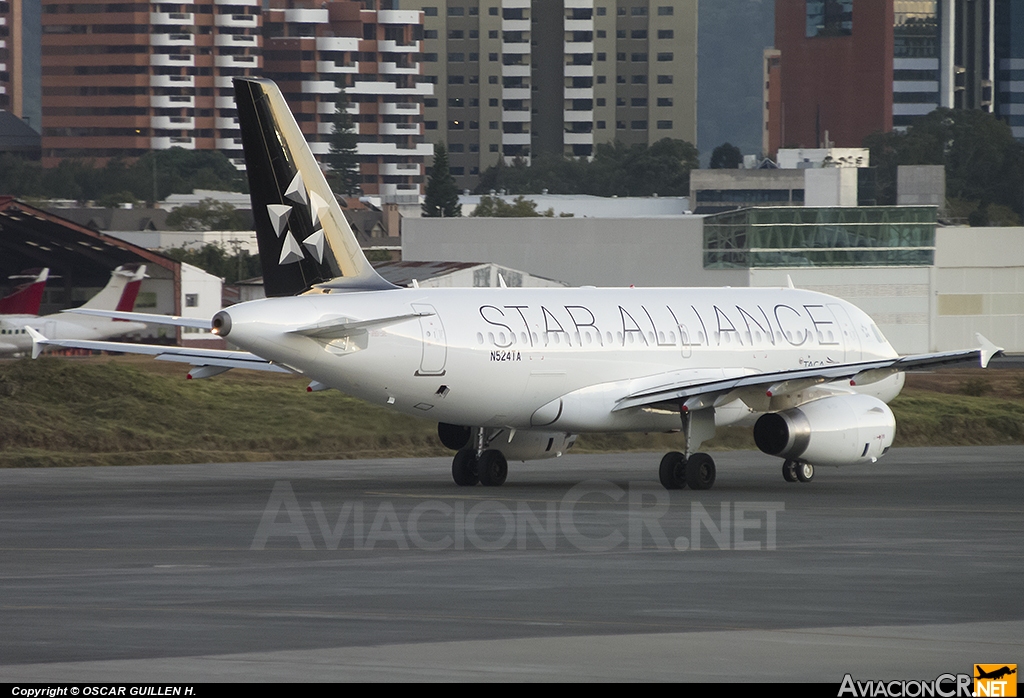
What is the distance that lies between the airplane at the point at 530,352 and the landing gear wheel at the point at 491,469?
31 millimetres

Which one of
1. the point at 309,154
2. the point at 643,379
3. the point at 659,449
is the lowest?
the point at 659,449

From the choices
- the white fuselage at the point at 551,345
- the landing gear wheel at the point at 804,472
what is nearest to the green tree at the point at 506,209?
the white fuselage at the point at 551,345

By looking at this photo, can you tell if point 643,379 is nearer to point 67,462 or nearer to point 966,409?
point 67,462

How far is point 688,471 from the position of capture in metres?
35.8

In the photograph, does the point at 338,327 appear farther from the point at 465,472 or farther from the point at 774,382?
the point at 774,382

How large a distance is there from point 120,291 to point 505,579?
68.1 metres

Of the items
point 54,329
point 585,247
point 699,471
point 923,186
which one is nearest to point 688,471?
point 699,471

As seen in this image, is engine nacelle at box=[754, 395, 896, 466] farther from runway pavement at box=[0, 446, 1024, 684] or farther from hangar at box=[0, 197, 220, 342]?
hangar at box=[0, 197, 220, 342]

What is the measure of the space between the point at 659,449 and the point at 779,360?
10648 millimetres

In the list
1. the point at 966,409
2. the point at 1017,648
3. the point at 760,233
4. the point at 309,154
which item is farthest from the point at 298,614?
the point at 760,233

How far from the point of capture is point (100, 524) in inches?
1149

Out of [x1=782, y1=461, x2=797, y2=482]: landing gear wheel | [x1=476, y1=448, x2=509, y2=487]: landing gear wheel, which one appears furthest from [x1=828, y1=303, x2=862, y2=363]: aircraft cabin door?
[x1=476, y1=448, x2=509, y2=487]: landing gear wheel

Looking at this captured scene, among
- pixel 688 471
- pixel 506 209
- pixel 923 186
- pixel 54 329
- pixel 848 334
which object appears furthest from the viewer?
pixel 506 209

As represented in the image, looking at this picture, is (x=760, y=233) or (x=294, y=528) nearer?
(x=294, y=528)
